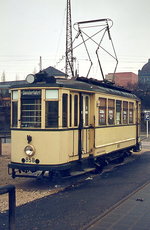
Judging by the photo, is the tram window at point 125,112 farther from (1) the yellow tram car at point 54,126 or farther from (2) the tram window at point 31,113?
(2) the tram window at point 31,113

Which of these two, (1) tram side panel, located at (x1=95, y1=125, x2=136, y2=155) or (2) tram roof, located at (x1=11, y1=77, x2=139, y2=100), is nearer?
(2) tram roof, located at (x1=11, y1=77, x2=139, y2=100)

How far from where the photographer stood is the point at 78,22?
14.4m

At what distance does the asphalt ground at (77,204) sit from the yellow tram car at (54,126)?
850 millimetres

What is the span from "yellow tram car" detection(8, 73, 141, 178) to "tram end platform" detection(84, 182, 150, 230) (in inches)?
96.5

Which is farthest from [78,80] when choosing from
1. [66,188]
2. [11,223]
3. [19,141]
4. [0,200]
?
[11,223]

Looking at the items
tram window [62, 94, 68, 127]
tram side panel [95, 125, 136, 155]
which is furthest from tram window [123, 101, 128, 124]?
tram window [62, 94, 68, 127]

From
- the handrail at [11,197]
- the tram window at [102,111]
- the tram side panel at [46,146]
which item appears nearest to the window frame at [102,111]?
the tram window at [102,111]

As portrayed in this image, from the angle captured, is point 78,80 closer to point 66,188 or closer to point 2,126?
point 66,188

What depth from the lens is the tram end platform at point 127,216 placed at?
596cm

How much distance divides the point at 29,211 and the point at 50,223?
3.09ft

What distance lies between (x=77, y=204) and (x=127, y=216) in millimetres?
1427

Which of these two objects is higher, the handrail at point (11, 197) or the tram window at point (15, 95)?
the tram window at point (15, 95)

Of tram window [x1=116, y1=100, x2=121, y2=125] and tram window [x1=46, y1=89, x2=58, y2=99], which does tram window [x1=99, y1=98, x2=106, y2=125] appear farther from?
tram window [x1=46, y1=89, x2=58, y2=99]

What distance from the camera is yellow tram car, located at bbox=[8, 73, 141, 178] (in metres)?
9.36
